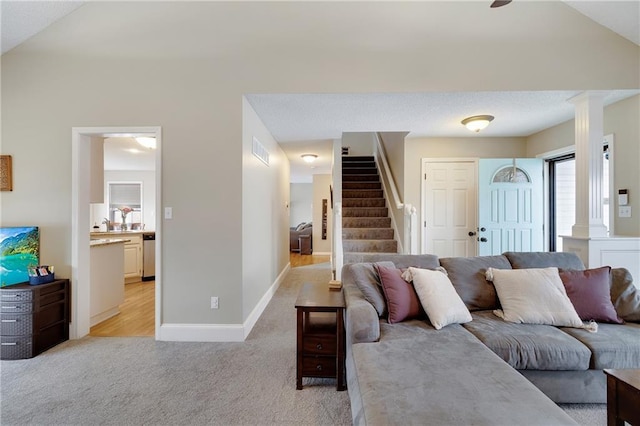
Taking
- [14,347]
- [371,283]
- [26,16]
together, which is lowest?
[14,347]

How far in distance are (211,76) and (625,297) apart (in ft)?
13.2

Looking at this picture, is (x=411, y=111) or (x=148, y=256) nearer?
(x=411, y=111)

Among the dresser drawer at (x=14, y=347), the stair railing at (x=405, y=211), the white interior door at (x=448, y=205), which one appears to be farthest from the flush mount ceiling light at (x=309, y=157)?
the dresser drawer at (x=14, y=347)

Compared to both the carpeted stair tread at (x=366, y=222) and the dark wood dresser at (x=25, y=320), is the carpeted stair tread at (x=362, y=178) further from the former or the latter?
the dark wood dresser at (x=25, y=320)

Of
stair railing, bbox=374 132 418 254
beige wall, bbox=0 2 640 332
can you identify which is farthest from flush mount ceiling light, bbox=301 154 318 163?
beige wall, bbox=0 2 640 332

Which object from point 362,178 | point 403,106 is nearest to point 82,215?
point 403,106

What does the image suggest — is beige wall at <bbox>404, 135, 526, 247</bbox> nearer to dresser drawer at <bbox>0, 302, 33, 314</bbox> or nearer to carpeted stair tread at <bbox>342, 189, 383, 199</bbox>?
carpeted stair tread at <bbox>342, 189, 383, 199</bbox>

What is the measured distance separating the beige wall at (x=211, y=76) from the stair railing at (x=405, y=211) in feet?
6.06

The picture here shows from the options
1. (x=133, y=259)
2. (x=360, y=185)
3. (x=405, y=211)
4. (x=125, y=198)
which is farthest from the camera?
(x=125, y=198)

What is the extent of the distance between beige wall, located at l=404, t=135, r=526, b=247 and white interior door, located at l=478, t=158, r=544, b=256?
1.16 feet

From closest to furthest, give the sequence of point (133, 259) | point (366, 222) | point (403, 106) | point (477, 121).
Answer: point (403, 106) < point (477, 121) < point (133, 259) < point (366, 222)

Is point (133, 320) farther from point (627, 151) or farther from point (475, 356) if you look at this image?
point (627, 151)

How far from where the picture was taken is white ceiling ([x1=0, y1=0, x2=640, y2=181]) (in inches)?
110

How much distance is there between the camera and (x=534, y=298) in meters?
2.19
